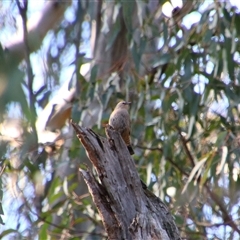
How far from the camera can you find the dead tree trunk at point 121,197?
299 centimetres

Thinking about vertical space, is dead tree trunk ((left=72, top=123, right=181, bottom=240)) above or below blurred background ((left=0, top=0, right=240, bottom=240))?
below

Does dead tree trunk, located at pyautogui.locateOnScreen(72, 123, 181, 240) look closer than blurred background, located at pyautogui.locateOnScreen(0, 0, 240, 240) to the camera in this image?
Yes

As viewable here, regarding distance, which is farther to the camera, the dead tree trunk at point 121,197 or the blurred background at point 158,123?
the blurred background at point 158,123

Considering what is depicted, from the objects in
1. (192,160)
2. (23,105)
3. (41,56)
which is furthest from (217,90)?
(23,105)

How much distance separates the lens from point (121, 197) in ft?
10.1

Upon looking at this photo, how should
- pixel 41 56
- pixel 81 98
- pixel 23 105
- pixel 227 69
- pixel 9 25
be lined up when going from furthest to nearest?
pixel 81 98, pixel 227 69, pixel 41 56, pixel 9 25, pixel 23 105

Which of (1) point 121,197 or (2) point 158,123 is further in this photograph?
(2) point 158,123

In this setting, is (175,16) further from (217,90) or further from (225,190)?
→ (225,190)

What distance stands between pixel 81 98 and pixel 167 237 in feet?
8.73

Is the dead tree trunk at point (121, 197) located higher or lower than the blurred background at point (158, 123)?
lower

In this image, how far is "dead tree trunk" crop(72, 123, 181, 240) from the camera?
299 centimetres

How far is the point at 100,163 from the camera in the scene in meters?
3.14

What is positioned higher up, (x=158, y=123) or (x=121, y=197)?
(x=158, y=123)

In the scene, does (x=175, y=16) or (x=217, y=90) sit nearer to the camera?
(x=217, y=90)
